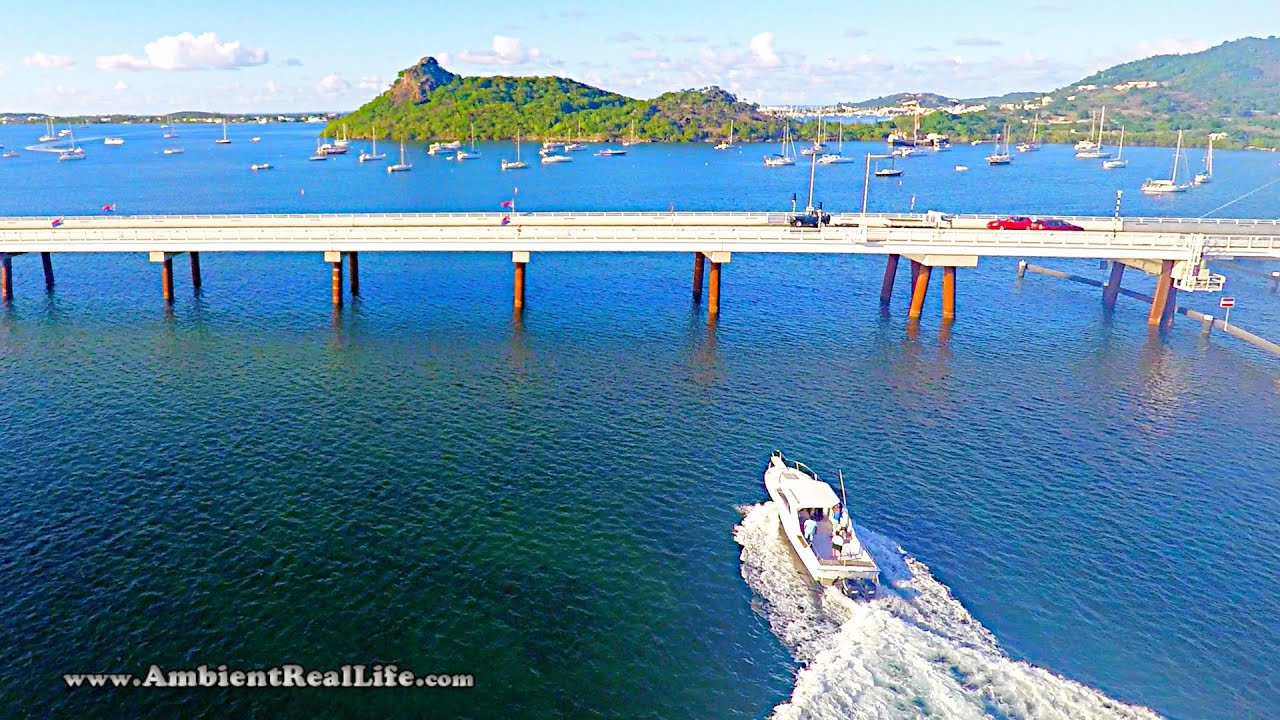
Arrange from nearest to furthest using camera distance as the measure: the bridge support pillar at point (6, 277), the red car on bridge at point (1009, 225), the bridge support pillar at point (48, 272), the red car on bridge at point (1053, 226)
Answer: the bridge support pillar at point (6, 277) → the red car on bridge at point (1053, 226) → the red car on bridge at point (1009, 225) → the bridge support pillar at point (48, 272)

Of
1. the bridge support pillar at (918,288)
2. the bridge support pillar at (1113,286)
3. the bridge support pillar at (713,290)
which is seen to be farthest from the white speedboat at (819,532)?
the bridge support pillar at (1113,286)

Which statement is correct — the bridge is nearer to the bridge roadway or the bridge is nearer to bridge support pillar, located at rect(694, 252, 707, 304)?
Answer: the bridge roadway

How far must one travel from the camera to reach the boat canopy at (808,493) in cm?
3644

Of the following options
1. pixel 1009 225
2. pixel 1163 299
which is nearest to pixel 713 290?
pixel 1009 225

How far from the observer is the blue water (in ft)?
94.0

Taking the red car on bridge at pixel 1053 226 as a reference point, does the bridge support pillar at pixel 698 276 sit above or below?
below

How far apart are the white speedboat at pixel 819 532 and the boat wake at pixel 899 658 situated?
0.76 metres

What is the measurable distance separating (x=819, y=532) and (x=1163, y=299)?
171ft

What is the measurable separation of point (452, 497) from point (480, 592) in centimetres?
836

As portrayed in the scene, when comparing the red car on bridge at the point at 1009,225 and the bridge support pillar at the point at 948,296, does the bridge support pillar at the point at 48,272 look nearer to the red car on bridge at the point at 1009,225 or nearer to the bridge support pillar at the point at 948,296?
the bridge support pillar at the point at 948,296

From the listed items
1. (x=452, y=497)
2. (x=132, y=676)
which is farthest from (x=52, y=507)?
(x=452, y=497)

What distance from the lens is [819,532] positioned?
35375mm

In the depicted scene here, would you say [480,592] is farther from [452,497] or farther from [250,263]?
[250,263]

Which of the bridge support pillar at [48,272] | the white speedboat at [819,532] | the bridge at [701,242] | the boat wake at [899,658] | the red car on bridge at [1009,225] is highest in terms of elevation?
the red car on bridge at [1009,225]
